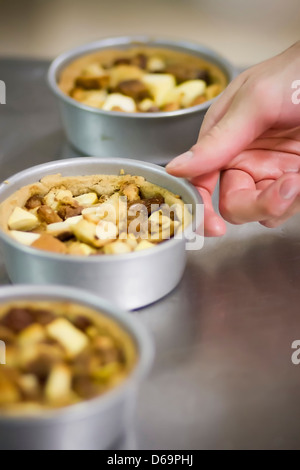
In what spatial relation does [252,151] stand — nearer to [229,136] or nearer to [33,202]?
[229,136]

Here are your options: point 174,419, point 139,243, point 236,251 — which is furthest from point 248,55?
point 174,419

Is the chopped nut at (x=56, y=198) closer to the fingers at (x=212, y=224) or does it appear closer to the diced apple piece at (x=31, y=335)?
the fingers at (x=212, y=224)

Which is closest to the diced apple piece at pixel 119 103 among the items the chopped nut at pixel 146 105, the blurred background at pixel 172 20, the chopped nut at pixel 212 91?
the chopped nut at pixel 146 105

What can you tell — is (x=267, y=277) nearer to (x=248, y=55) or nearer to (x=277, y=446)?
(x=277, y=446)

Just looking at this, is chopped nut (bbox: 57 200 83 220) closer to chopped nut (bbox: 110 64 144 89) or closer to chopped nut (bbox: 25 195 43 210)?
chopped nut (bbox: 25 195 43 210)

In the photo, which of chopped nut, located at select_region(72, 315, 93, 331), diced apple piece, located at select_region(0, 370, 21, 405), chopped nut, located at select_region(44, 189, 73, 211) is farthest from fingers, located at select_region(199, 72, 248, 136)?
diced apple piece, located at select_region(0, 370, 21, 405)

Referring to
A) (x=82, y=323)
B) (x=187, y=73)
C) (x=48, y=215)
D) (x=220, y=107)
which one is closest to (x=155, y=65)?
(x=187, y=73)

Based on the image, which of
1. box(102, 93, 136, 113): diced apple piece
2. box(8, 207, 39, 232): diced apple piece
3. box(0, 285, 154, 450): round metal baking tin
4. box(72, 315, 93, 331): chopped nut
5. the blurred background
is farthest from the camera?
the blurred background
